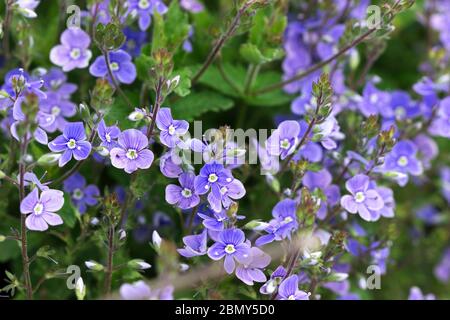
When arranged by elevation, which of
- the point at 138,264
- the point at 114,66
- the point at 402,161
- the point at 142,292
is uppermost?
the point at 114,66

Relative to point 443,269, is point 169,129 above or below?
above

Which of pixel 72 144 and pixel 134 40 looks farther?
pixel 134 40

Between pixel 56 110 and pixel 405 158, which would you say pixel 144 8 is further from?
pixel 405 158

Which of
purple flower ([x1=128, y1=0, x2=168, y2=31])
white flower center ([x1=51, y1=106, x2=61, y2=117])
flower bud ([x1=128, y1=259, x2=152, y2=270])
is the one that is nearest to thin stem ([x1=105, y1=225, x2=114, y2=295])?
flower bud ([x1=128, y1=259, x2=152, y2=270])

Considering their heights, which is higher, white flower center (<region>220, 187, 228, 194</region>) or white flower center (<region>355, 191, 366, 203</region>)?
white flower center (<region>355, 191, 366, 203</region>)

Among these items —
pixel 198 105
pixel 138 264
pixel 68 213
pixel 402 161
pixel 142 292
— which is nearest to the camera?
pixel 142 292

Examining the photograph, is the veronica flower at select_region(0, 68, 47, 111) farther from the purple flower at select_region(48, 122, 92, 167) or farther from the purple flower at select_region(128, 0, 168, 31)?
the purple flower at select_region(128, 0, 168, 31)

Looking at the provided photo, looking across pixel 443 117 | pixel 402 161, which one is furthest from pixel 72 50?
pixel 443 117

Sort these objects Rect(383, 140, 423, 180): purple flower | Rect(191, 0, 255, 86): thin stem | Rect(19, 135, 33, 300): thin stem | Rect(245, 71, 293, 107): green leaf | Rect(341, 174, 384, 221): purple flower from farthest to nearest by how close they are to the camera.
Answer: Rect(245, 71, 293, 107): green leaf, Rect(383, 140, 423, 180): purple flower, Rect(341, 174, 384, 221): purple flower, Rect(191, 0, 255, 86): thin stem, Rect(19, 135, 33, 300): thin stem
